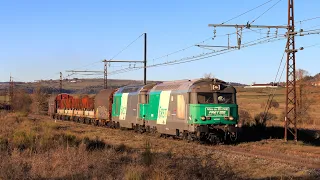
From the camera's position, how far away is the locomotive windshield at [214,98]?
21.0m

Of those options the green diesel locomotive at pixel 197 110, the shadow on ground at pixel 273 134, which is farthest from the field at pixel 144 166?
the shadow on ground at pixel 273 134

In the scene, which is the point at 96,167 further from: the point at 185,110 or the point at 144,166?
the point at 185,110

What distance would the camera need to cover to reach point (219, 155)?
16297mm

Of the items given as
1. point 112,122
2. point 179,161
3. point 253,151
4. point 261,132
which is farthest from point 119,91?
point 179,161

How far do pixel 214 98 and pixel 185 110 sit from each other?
1.73m

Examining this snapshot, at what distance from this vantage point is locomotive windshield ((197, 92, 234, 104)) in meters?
21.0

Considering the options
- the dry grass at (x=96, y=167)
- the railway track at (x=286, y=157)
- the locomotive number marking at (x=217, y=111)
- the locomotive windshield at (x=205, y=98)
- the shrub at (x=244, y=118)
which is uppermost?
the locomotive windshield at (x=205, y=98)

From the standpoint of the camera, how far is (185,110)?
21.7 m

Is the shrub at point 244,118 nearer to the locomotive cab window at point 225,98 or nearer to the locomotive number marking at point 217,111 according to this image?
the locomotive cab window at point 225,98

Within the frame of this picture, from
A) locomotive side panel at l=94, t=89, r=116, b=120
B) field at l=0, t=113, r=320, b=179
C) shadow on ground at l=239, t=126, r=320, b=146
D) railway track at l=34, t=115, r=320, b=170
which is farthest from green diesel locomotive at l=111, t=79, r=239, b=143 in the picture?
locomotive side panel at l=94, t=89, r=116, b=120

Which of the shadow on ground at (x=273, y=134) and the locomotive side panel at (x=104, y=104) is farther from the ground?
the locomotive side panel at (x=104, y=104)

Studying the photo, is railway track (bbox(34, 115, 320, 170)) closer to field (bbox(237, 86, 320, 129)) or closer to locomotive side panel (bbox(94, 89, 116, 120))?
field (bbox(237, 86, 320, 129))

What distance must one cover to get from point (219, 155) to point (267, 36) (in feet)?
34.5

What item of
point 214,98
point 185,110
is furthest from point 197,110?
point 214,98
